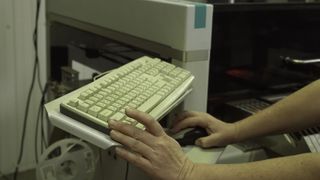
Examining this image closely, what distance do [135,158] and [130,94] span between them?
0.16 metres

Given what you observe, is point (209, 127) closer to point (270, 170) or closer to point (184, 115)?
point (184, 115)

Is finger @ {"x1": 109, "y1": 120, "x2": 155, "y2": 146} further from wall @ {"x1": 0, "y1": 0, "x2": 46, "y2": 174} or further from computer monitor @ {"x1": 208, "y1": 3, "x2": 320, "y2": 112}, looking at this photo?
wall @ {"x1": 0, "y1": 0, "x2": 46, "y2": 174}

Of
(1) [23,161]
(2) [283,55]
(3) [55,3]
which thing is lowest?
(1) [23,161]

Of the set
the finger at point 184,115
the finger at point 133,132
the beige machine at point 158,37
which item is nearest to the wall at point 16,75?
the beige machine at point 158,37

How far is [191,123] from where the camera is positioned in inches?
39.8

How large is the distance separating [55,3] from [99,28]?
0.35 meters

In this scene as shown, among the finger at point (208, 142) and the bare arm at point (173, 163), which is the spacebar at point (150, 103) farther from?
the finger at point (208, 142)

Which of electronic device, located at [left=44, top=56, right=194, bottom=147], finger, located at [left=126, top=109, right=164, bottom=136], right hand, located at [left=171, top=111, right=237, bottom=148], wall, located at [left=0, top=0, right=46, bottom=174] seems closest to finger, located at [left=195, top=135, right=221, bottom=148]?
right hand, located at [left=171, top=111, right=237, bottom=148]

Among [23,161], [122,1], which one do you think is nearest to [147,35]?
[122,1]

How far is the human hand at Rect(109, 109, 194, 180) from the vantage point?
766mm

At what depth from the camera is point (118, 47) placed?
1.28 metres

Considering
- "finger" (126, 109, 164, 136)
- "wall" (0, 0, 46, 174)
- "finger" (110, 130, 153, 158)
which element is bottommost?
"wall" (0, 0, 46, 174)

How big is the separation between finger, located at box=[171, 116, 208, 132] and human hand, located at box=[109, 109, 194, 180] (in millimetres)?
222

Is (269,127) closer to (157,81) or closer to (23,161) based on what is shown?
(157,81)
